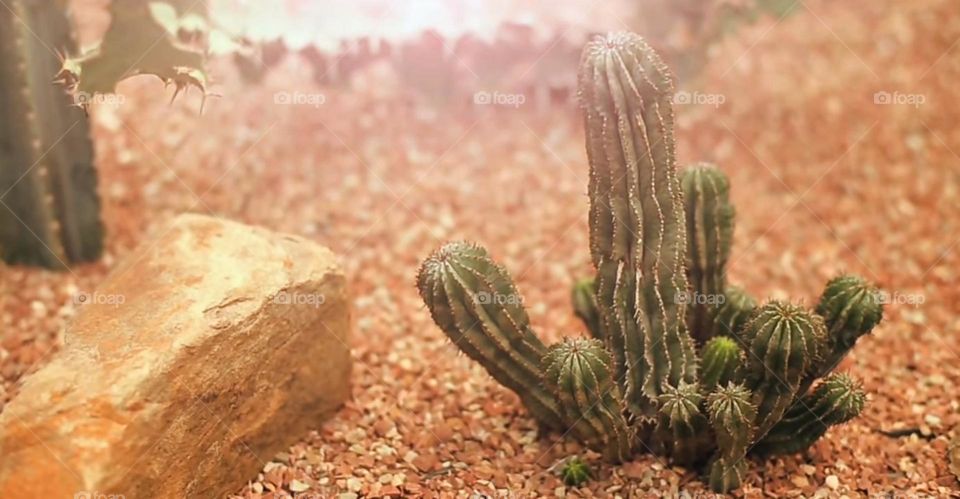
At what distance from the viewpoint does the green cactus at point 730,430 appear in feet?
10.7

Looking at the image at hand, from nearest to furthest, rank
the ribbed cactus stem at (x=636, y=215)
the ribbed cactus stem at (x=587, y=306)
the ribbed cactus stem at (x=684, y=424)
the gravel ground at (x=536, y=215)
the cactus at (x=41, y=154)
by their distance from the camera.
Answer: the ribbed cactus stem at (x=636, y=215), the ribbed cactus stem at (x=684, y=424), the gravel ground at (x=536, y=215), the ribbed cactus stem at (x=587, y=306), the cactus at (x=41, y=154)

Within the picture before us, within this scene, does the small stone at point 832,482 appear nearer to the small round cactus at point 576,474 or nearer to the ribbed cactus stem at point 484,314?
the small round cactus at point 576,474

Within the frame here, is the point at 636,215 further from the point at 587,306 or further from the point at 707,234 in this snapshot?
the point at 587,306

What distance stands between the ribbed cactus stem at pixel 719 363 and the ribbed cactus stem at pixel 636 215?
80 mm

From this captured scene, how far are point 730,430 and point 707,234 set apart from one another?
90 cm

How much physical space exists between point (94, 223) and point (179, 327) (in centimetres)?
182

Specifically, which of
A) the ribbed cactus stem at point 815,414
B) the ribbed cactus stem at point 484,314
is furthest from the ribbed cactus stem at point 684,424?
the ribbed cactus stem at point 484,314

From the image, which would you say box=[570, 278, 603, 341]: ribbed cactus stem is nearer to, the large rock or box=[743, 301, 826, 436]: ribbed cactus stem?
box=[743, 301, 826, 436]: ribbed cactus stem

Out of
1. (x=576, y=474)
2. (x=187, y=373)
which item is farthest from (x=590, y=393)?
(x=187, y=373)

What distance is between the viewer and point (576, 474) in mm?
3617

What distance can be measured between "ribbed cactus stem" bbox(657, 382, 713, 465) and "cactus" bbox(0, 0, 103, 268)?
3018mm

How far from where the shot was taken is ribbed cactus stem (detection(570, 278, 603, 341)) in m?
4.02

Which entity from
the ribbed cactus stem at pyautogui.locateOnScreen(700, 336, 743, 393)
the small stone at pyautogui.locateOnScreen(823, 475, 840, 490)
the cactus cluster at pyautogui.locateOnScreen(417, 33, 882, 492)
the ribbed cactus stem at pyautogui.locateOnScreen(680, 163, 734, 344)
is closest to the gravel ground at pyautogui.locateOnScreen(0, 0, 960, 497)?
the small stone at pyautogui.locateOnScreen(823, 475, 840, 490)

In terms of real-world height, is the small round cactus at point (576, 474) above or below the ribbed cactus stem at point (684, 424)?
below
